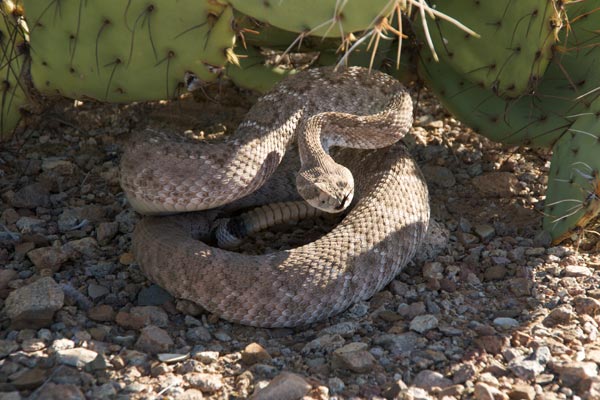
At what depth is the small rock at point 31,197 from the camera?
470cm

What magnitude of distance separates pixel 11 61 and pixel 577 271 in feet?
11.2

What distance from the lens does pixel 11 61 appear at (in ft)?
14.4

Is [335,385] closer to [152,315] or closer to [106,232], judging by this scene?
[152,315]

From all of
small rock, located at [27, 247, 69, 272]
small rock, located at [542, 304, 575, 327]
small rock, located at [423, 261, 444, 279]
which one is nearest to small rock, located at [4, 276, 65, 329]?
small rock, located at [27, 247, 69, 272]

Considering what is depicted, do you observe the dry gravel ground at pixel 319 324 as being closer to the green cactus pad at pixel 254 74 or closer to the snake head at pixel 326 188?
the snake head at pixel 326 188

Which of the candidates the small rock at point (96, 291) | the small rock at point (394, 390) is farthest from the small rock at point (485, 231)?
the small rock at point (96, 291)

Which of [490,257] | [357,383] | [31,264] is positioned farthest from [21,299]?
[490,257]

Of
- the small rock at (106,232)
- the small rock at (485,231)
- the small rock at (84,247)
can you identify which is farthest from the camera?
the small rock at (485,231)

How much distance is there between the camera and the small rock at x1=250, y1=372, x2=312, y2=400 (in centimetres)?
308

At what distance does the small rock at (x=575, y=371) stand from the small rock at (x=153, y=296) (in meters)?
1.95

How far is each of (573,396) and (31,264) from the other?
2857 mm

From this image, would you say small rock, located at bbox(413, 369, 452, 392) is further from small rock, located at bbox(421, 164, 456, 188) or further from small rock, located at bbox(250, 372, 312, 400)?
small rock, located at bbox(421, 164, 456, 188)

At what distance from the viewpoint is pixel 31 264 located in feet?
13.7

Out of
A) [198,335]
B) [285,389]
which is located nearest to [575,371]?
[285,389]
